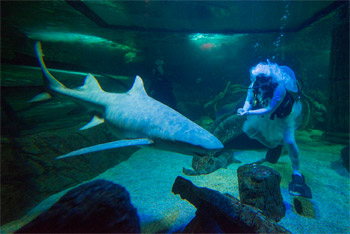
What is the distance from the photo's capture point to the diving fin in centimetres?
347

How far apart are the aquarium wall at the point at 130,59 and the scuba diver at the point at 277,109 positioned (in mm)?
1282

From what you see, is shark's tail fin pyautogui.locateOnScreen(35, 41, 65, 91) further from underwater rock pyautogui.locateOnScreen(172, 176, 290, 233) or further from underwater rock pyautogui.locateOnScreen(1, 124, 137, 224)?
underwater rock pyautogui.locateOnScreen(172, 176, 290, 233)

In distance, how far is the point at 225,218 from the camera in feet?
6.72

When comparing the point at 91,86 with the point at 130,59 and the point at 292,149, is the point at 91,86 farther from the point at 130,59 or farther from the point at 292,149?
the point at 130,59

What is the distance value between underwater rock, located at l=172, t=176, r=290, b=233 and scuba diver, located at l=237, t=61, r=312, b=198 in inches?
84.9

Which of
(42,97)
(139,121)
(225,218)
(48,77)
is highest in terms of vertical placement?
(48,77)

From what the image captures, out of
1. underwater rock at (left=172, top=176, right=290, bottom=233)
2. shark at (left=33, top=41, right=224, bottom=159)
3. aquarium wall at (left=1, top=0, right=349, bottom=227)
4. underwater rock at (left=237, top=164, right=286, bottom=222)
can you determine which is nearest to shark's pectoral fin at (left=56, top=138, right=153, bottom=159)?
shark at (left=33, top=41, right=224, bottom=159)

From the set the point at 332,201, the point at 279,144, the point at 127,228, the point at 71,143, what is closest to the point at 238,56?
the point at 279,144

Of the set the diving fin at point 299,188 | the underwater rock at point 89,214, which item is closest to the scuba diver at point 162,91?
the diving fin at point 299,188

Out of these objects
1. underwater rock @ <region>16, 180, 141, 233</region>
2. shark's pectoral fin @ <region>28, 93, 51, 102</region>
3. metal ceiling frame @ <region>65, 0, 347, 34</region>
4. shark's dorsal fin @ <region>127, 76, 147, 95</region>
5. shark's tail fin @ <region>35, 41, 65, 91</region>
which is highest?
metal ceiling frame @ <region>65, 0, 347, 34</region>

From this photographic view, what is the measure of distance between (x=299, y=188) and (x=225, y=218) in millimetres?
2660

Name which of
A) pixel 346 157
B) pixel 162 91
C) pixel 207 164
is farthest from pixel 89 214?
pixel 162 91

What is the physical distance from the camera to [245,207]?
2111mm

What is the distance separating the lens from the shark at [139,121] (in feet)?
6.97
